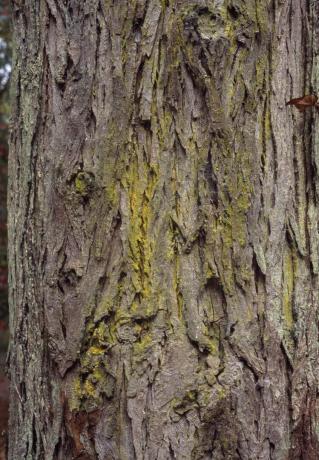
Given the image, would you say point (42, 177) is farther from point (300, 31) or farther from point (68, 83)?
point (300, 31)

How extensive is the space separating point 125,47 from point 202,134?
11.8 inches

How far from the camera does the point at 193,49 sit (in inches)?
62.2

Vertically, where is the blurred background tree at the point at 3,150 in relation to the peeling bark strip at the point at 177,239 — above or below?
above

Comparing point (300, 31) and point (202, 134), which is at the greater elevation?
point (300, 31)

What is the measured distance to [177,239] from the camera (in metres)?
1.59

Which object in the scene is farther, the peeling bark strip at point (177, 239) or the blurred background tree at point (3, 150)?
the blurred background tree at point (3, 150)

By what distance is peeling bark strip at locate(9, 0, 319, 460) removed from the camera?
1.58 meters

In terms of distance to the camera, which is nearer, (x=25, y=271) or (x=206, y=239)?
(x=206, y=239)

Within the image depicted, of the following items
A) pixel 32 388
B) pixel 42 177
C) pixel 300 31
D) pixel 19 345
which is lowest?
pixel 32 388

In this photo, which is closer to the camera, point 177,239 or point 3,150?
point 177,239

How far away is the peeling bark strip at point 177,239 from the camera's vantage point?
5.19ft

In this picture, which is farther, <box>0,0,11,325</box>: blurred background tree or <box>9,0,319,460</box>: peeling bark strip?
<box>0,0,11,325</box>: blurred background tree

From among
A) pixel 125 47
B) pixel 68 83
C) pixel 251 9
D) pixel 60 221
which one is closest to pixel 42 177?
pixel 60 221

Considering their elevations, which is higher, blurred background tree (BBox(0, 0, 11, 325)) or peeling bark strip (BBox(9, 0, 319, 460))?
blurred background tree (BBox(0, 0, 11, 325))
